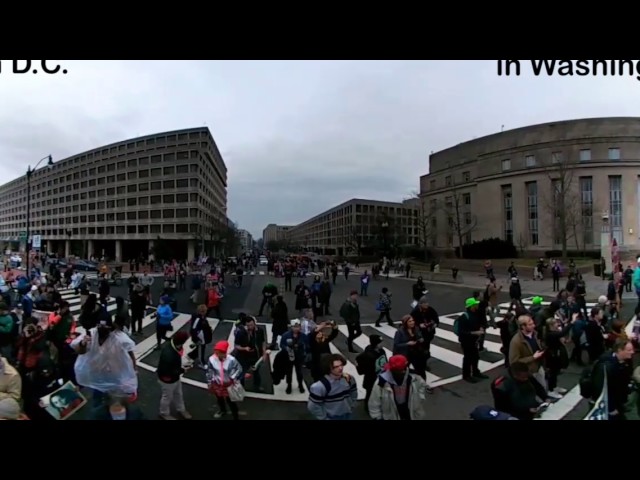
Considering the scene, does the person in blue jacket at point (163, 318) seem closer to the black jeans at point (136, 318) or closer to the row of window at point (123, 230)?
the black jeans at point (136, 318)

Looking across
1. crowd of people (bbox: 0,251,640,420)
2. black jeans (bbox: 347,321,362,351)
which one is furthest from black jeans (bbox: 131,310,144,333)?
black jeans (bbox: 347,321,362,351)

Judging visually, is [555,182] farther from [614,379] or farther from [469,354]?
[614,379]

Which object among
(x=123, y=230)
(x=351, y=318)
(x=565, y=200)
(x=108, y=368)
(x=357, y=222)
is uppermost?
(x=357, y=222)

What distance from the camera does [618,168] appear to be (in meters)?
45.5

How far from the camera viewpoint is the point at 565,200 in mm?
45938

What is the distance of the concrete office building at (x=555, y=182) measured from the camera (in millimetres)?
45406

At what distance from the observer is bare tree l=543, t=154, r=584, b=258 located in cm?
4409

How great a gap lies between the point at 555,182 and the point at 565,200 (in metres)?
2.50

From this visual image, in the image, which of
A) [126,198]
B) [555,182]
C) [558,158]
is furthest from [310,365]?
[126,198]

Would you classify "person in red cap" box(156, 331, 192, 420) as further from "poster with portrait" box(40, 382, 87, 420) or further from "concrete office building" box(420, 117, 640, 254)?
"concrete office building" box(420, 117, 640, 254)

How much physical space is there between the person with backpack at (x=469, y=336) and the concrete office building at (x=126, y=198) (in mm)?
61018
